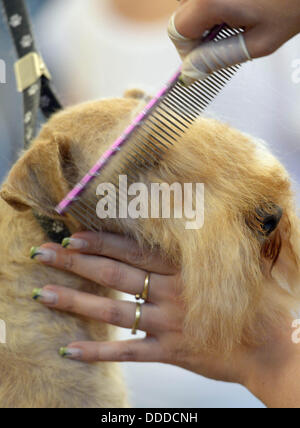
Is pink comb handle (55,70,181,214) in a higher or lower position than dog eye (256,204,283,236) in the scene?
higher

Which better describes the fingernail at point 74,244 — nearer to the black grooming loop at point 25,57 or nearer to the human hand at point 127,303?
the human hand at point 127,303

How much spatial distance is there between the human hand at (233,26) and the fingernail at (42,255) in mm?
566

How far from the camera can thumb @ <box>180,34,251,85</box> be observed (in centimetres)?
77

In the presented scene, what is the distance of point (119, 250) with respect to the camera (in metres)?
1.13

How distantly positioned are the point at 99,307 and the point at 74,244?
190 millimetres

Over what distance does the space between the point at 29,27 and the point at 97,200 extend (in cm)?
85

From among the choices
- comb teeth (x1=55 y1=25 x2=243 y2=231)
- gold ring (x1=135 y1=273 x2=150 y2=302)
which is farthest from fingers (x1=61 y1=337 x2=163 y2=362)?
comb teeth (x1=55 y1=25 x2=243 y2=231)

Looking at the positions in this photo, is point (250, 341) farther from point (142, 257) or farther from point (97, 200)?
point (97, 200)

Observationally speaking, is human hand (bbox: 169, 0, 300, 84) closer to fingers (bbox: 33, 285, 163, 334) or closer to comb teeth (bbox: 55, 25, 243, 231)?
comb teeth (bbox: 55, 25, 243, 231)

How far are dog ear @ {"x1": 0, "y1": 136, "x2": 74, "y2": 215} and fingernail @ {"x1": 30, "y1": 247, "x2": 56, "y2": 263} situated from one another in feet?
0.40

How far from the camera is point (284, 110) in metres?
1.13

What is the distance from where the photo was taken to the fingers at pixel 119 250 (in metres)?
1.10

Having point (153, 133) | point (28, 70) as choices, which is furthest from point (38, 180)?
point (28, 70)

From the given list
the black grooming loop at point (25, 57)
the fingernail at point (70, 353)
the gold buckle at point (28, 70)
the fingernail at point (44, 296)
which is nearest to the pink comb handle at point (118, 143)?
the fingernail at point (44, 296)
